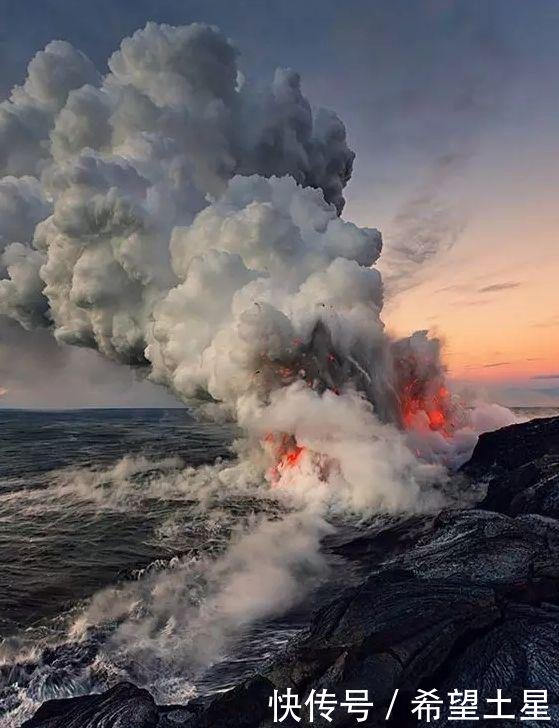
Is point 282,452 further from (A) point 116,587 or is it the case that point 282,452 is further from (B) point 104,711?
(B) point 104,711

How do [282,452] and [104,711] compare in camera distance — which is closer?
[104,711]

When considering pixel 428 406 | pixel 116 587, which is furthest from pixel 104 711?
pixel 428 406

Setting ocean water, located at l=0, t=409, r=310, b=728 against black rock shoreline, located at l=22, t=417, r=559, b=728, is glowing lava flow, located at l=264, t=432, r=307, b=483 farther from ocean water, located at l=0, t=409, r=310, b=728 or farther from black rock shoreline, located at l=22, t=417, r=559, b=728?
black rock shoreline, located at l=22, t=417, r=559, b=728

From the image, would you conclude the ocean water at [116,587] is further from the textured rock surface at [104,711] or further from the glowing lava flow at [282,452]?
the glowing lava flow at [282,452]

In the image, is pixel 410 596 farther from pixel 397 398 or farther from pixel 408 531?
pixel 397 398

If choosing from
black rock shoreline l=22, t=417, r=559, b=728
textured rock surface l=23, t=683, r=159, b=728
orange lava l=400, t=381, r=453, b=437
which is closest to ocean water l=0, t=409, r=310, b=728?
A: textured rock surface l=23, t=683, r=159, b=728

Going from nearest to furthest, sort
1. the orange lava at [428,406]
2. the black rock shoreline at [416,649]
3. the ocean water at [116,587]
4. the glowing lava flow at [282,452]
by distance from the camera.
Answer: the black rock shoreline at [416,649] < the ocean water at [116,587] < the glowing lava flow at [282,452] < the orange lava at [428,406]

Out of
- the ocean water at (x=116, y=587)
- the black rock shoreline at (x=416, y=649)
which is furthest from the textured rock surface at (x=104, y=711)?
the ocean water at (x=116, y=587)

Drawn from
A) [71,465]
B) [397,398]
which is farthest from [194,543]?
[71,465]
